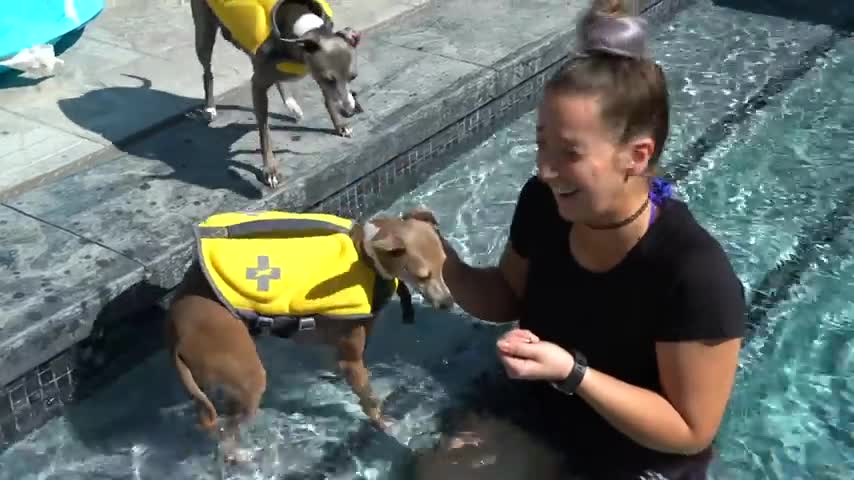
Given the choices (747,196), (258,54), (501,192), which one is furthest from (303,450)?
(747,196)

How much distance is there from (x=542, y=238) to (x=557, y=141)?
0.54 m

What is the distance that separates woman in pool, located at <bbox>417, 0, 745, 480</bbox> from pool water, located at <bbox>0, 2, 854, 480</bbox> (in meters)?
0.93

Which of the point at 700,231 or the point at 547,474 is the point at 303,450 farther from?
the point at 700,231

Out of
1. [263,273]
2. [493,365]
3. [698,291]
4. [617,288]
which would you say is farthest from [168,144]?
[698,291]

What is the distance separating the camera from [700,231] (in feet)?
8.04

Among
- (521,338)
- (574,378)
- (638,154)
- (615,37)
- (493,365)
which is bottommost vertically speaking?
(493,365)

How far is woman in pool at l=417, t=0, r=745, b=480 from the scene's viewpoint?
225cm

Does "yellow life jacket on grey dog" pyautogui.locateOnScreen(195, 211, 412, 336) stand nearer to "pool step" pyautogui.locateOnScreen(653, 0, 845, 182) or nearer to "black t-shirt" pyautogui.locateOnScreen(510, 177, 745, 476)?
"black t-shirt" pyautogui.locateOnScreen(510, 177, 745, 476)

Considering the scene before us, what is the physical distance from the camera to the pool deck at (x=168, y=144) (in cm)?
363

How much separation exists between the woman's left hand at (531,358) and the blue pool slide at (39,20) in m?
4.14

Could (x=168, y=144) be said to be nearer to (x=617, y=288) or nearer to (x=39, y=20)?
(x=39, y=20)

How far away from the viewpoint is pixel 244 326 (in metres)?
3.13

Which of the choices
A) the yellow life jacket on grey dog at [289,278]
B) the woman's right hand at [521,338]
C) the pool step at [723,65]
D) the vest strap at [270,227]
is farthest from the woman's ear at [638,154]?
the pool step at [723,65]

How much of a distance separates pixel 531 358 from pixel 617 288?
410 mm
